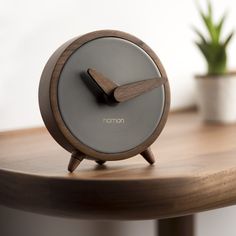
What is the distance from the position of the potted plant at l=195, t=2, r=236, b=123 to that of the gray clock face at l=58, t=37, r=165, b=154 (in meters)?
0.43

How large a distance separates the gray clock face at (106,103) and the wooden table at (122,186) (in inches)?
1.5

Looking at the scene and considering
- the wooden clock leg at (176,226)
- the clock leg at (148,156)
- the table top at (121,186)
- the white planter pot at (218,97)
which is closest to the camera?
the table top at (121,186)

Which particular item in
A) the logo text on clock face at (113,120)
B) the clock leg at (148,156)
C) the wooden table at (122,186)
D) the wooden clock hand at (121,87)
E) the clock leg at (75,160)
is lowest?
the wooden table at (122,186)

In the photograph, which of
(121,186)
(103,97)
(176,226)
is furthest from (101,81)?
(176,226)

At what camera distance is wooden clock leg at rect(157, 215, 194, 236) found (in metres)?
0.83

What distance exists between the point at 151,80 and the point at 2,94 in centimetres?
34

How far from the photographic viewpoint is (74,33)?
98cm

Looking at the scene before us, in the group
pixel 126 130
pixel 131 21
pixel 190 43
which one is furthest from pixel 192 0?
pixel 126 130

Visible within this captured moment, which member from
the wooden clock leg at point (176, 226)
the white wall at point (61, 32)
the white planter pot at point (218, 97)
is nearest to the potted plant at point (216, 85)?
the white planter pot at point (218, 97)

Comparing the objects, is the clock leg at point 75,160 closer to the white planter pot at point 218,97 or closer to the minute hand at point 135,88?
the minute hand at point 135,88

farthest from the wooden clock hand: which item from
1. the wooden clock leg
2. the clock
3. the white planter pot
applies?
the white planter pot

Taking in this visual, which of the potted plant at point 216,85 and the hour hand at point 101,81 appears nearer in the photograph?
the hour hand at point 101,81

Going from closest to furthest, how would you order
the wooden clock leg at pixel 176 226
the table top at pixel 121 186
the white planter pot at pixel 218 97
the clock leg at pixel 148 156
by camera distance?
the table top at pixel 121 186, the clock leg at pixel 148 156, the wooden clock leg at pixel 176 226, the white planter pot at pixel 218 97

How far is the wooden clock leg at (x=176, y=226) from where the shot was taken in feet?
2.71
